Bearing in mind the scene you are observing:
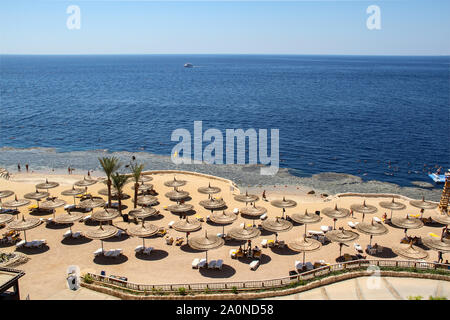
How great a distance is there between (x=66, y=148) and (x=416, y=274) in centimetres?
7057

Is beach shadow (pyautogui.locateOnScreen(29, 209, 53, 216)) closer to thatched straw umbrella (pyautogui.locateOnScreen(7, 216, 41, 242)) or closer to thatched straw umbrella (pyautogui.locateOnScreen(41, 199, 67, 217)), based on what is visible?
thatched straw umbrella (pyautogui.locateOnScreen(41, 199, 67, 217))

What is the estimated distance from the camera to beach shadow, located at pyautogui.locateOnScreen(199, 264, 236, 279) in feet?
88.2

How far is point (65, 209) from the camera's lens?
38.2 metres

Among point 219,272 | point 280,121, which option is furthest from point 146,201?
point 280,121

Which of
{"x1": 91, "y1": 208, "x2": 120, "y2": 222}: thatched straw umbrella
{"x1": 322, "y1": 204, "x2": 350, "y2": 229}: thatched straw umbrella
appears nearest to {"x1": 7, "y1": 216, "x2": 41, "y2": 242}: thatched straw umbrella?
{"x1": 91, "y1": 208, "x2": 120, "y2": 222}: thatched straw umbrella

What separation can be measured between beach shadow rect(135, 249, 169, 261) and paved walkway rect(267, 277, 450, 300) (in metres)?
10.9

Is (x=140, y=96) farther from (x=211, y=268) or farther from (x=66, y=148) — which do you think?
(x=211, y=268)

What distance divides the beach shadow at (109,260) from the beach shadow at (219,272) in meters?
6.54

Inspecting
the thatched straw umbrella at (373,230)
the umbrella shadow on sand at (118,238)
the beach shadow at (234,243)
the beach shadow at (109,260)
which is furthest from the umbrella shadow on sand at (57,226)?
the thatched straw umbrella at (373,230)

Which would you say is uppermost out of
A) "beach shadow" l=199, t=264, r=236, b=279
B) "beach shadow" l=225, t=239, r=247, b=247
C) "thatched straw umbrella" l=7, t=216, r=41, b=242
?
"thatched straw umbrella" l=7, t=216, r=41, b=242

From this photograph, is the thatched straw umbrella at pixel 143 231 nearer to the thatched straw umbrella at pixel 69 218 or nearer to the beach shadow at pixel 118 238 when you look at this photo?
the beach shadow at pixel 118 238

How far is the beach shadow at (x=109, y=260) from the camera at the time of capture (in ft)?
93.4
